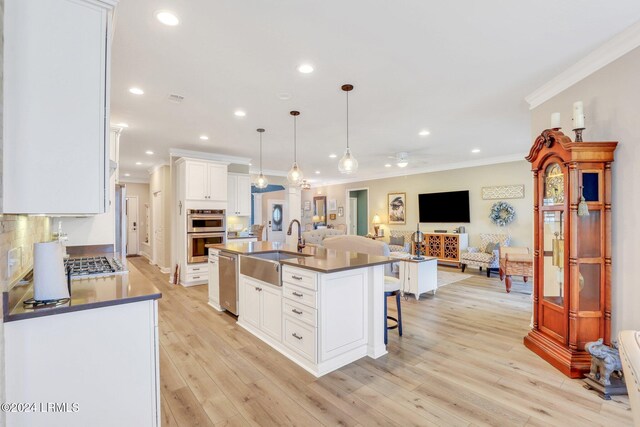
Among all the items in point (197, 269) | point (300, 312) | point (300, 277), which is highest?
point (300, 277)

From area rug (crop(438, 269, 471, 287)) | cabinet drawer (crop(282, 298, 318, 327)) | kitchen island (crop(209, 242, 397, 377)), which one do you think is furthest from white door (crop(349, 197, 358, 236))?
cabinet drawer (crop(282, 298, 318, 327))

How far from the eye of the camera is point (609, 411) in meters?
2.01

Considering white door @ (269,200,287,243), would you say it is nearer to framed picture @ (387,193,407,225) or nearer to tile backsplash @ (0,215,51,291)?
framed picture @ (387,193,407,225)

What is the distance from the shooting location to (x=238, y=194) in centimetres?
656

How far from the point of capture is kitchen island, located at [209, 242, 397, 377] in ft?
8.01

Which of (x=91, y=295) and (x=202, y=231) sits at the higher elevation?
(x=202, y=231)

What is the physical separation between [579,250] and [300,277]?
237cm

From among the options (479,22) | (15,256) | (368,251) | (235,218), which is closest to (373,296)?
(368,251)

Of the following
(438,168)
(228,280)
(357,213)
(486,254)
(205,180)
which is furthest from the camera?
(357,213)

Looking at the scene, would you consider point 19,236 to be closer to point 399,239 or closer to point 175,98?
point 175,98

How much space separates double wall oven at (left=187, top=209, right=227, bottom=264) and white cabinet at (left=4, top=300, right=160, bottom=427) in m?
4.15

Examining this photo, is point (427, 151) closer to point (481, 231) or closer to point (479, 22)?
point (481, 231)

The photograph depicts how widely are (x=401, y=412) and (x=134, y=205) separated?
9.99 metres

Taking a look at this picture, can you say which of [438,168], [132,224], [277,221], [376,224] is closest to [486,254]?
[438,168]
